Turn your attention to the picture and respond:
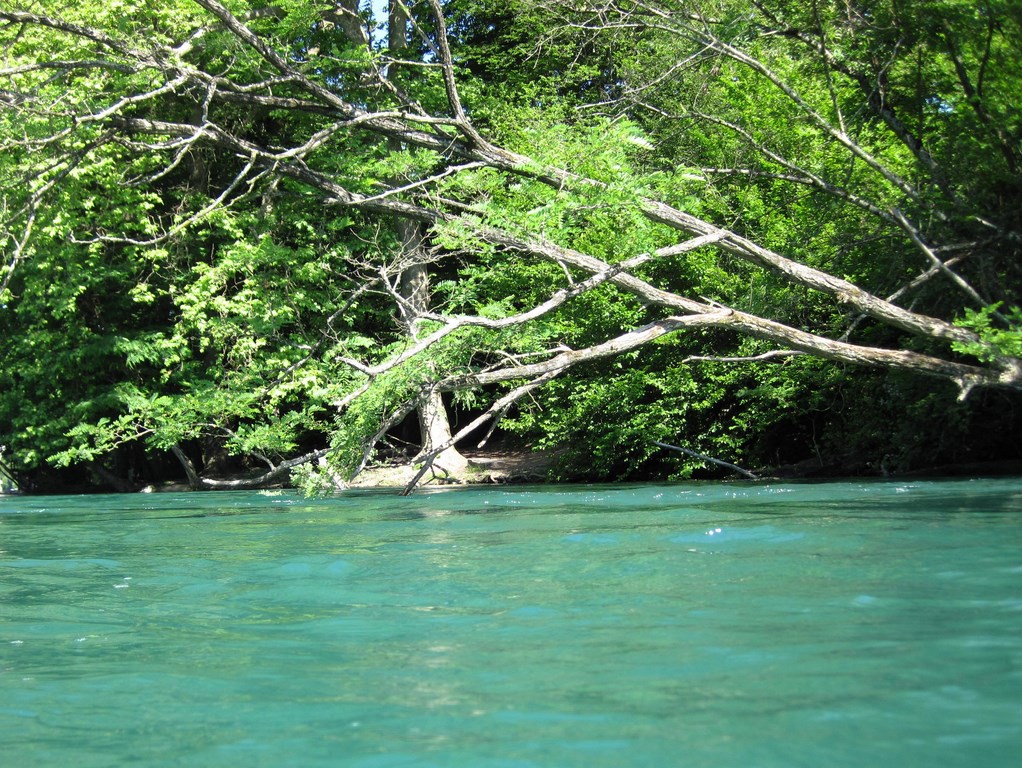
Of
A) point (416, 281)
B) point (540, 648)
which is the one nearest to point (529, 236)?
point (540, 648)

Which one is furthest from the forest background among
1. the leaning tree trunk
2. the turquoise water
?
the turquoise water

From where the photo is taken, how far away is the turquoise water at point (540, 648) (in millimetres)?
3529

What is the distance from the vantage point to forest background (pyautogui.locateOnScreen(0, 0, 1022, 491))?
504 inches

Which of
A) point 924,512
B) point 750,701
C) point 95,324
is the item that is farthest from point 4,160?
point 750,701

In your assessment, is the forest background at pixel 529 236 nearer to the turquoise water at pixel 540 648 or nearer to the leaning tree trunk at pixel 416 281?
the leaning tree trunk at pixel 416 281

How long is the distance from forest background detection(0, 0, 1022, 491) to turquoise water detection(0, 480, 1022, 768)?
4.15m

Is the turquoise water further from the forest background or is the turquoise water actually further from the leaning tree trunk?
the leaning tree trunk

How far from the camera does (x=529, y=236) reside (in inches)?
494

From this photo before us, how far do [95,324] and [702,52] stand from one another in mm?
14438

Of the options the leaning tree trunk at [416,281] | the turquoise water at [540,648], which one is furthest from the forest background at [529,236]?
the turquoise water at [540,648]

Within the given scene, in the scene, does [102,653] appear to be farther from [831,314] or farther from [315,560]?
[831,314]

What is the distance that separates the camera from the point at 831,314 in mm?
16375

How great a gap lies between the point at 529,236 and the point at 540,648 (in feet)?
27.3

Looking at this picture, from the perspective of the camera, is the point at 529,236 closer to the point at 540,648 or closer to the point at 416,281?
the point at 540,648
